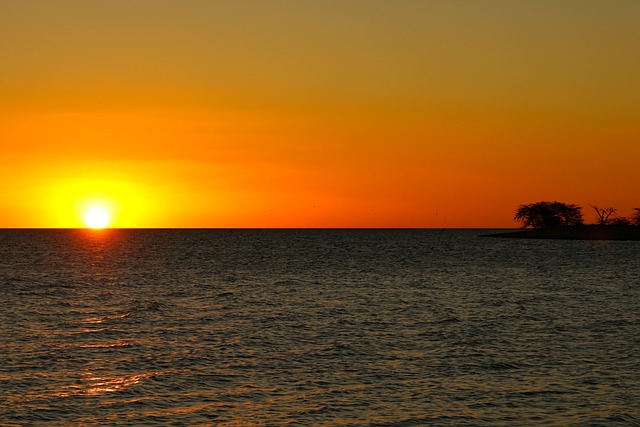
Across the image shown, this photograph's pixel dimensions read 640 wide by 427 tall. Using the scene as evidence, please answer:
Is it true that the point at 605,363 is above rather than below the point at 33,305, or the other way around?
below

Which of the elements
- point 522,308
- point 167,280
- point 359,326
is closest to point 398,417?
point 359,326

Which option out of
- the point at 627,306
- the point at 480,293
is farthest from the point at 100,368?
the point at 480,293

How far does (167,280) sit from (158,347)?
5310 cm

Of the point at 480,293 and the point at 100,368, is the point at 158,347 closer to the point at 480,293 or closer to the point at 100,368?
the point at 100,368

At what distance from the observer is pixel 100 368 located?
1341 inches

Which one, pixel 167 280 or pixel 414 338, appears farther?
pixel 167 280

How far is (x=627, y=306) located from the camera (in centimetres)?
6128

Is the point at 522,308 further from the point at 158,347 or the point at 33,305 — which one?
the point at 33,305

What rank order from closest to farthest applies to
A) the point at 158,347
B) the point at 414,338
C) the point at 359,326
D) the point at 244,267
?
the point at 158,347 < the point at 414,338 < the point at 359,326 < the point at 244,267

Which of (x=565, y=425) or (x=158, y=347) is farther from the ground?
(x=158, y=347)

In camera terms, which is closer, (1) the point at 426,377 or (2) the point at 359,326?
(1) the point at 426,377

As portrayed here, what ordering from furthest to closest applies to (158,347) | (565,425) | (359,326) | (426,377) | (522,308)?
(522,308) → (359,326) → (158,347) → (426,377) → (565,425)

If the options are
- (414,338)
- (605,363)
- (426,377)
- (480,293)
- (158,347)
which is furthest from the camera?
(480,293)

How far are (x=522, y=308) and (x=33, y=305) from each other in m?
36.2
